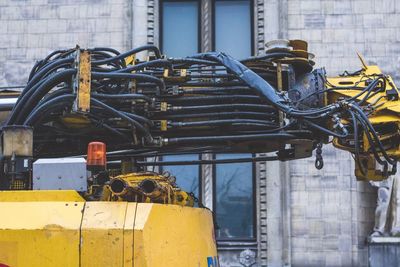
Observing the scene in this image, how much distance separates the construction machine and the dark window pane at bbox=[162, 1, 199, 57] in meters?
7.93

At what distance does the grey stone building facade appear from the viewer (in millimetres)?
13172

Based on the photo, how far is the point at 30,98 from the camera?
6.01 m

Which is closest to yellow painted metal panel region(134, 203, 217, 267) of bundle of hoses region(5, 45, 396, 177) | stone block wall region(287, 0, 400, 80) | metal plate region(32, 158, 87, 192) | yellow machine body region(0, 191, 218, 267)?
yellow machine body region(0, 191, 218, 267)

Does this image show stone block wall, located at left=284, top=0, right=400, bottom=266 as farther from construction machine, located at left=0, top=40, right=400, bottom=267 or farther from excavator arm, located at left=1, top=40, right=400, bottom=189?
excavator arm, located at left=1, top=40, right=400, bottom=189

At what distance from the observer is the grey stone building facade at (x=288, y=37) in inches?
519

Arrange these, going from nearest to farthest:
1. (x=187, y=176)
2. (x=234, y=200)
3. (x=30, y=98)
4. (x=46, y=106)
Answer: (x=46, y=106) → (x=30, y=98) → (x=234, y=200) → (x=187, y=176)

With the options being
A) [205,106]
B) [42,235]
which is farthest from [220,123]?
[42,235]

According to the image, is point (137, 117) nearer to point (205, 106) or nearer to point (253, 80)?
point (205, 106)

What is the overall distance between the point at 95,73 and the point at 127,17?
28.2 feet

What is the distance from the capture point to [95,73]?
590 cm

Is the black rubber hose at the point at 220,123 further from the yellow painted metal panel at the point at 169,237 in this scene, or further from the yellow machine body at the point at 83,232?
the yellow machine body at the point at 83,232

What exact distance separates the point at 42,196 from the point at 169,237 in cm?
105

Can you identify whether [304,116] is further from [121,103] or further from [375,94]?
[121,103]

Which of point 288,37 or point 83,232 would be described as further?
point 288,37
